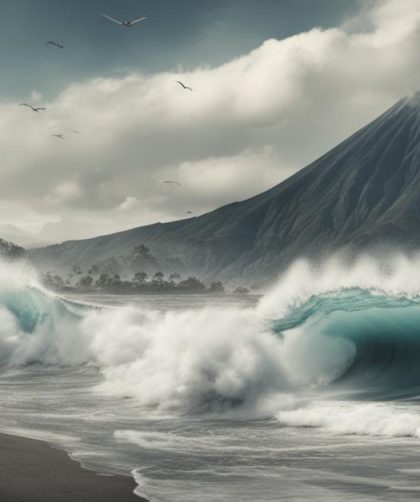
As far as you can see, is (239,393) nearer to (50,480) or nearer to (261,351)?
(261,351)

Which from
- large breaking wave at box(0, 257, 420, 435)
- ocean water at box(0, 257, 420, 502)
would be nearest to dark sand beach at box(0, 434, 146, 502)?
ocean water at box(0, 257, 420, 502)

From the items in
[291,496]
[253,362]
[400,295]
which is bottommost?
[291,496]

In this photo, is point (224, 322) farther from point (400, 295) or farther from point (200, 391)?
point (400, 295)

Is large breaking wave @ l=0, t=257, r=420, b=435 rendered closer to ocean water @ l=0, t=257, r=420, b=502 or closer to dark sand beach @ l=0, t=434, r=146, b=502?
ocean water @ l=0, t=257, r=420, b=502

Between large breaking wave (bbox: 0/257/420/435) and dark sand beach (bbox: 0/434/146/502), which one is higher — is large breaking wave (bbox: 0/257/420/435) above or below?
above

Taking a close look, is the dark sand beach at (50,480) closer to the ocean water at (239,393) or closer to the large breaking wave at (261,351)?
the ocean water at (239,393)

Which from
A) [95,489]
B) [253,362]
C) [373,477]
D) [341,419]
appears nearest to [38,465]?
[95,489]

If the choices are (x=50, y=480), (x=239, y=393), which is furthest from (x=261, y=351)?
(x=50, y=480)
